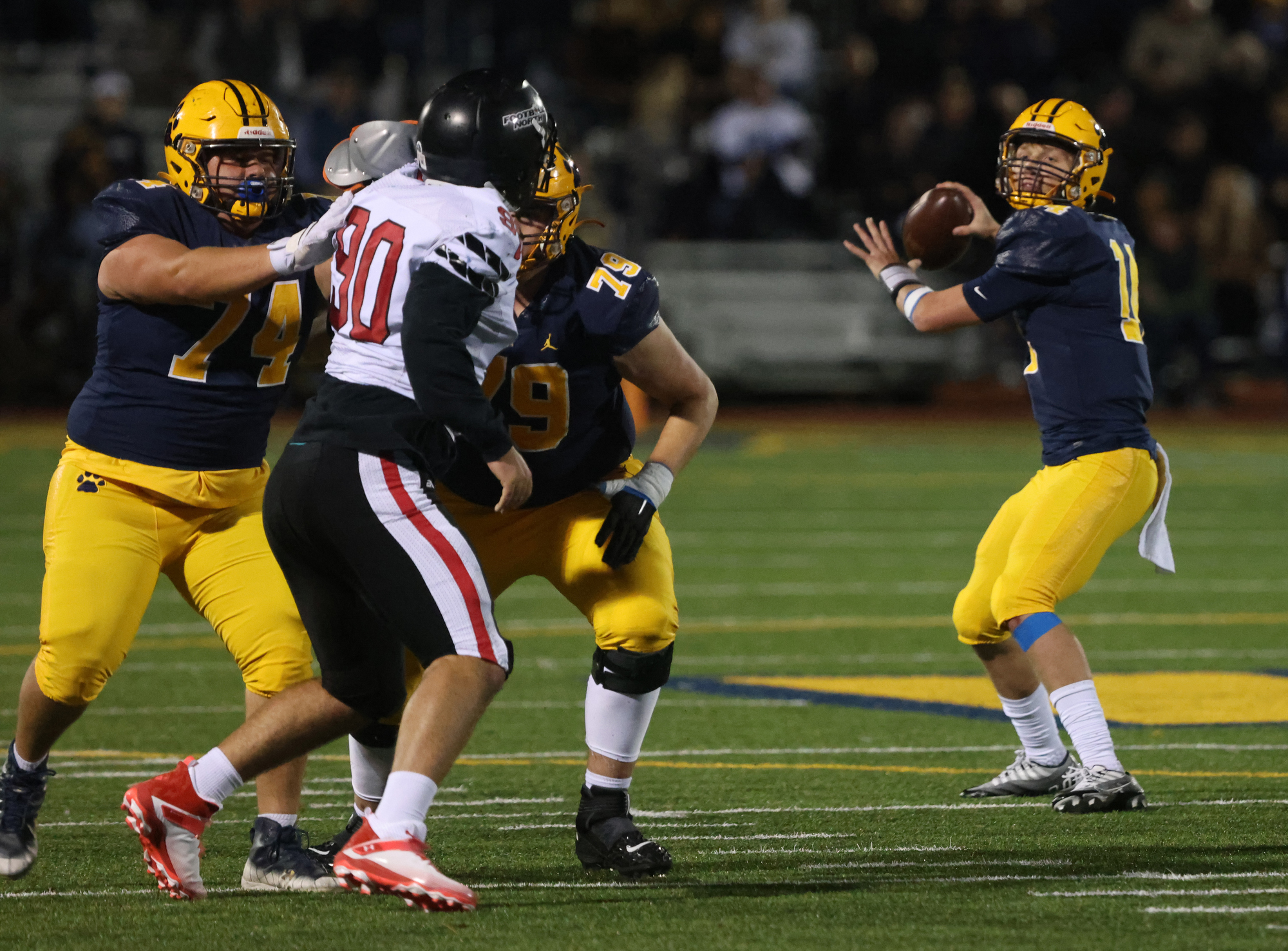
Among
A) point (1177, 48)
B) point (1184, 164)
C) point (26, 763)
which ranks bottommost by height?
point (26, 763)

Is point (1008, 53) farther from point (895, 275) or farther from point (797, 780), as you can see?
point (797, 780)

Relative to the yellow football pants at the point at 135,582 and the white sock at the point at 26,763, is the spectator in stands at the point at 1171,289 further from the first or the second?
the white sock at the point at 26,763

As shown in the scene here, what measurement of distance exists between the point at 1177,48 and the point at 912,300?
14.2 metres

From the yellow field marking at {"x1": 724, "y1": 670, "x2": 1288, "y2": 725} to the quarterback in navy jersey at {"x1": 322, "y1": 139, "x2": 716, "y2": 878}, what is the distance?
2452mm

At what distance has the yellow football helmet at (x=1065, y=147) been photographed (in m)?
5.42

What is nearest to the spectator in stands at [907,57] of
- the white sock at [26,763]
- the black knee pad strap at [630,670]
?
the black knee pad strap at [630,670]

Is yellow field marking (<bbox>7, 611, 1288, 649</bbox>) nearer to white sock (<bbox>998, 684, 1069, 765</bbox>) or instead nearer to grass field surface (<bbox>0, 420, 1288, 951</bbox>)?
grass field surface (<bbox>0, 420, 1288, 951</bbox>)

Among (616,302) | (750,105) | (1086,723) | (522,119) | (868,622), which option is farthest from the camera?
(750,105)

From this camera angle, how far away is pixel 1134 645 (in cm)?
809

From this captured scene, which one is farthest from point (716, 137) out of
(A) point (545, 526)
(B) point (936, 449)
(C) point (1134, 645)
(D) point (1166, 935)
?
(D) point (1166, 935)

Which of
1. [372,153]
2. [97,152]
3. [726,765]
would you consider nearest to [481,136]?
[372,153]

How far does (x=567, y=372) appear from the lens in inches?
180

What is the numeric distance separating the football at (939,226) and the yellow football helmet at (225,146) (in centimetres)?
193

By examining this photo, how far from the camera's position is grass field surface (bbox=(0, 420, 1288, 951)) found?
3834mm
